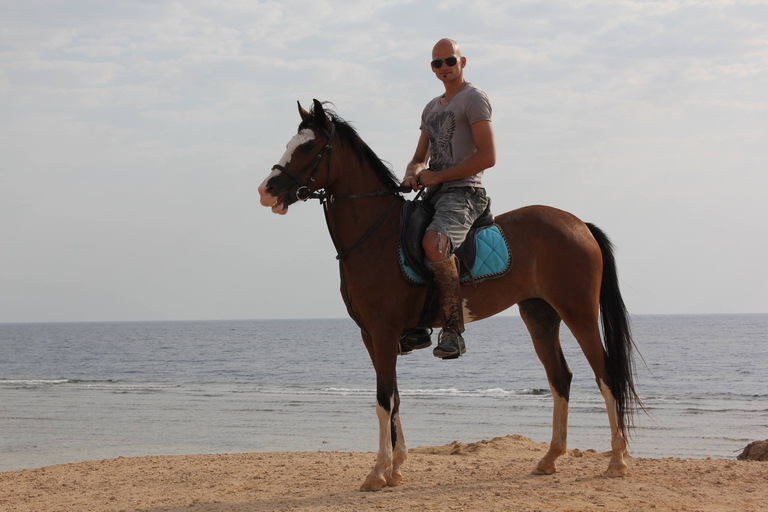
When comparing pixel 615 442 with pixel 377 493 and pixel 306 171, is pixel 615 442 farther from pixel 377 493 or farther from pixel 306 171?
pixel 306 171

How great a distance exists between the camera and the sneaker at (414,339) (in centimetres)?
540

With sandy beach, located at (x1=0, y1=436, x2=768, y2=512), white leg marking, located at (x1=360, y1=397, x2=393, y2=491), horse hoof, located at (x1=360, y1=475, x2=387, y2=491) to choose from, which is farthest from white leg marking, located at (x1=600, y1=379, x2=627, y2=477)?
horse hoof, located at (x1=360, y1=475, x2=387, y2=491)

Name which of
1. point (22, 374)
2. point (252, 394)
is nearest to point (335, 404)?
point (252, 394)

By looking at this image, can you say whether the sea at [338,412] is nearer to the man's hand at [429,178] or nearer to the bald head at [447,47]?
the man's hand at [429,178]

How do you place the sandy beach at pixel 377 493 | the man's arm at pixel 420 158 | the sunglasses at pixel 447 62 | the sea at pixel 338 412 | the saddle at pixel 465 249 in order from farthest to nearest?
the sea at pixel 338 412, the man's arm at pixel 420 158, the sunglasses at pixel 447 62, the saddle at pixel 465 249, the sandy beach at pixel 377 493

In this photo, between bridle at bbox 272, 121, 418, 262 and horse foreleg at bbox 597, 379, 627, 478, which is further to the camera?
horse foreleg at bbox 597, 379, 627, 478

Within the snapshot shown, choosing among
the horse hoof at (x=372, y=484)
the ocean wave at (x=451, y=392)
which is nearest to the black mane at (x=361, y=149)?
the horse hoof at (x=372, y=484)

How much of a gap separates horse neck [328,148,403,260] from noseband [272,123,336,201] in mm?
139

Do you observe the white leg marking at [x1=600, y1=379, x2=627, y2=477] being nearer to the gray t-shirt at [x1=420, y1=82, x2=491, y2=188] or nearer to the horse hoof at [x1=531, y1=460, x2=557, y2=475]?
the horse hoof at [x1=531, y1=460, x2=557, y2=475]

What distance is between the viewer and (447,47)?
540 centimetres

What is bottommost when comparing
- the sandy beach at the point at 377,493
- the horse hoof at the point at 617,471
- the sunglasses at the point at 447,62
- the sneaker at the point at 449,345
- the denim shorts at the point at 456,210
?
the sandy beach at the point at 377,493

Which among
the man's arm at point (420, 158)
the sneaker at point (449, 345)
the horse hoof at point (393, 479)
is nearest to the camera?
the sneaker at point (449, 345)

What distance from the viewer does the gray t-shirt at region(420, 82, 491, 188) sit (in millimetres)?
5293

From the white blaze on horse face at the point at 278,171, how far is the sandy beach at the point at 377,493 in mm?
2229
